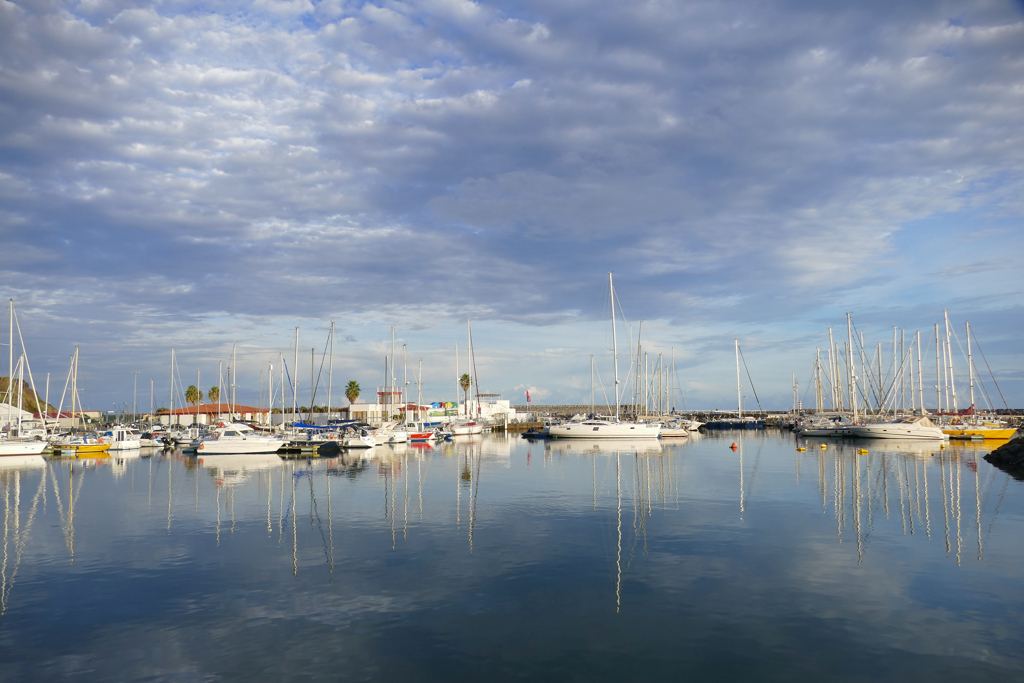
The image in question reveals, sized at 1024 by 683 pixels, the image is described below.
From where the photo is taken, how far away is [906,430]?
7244 centimetres

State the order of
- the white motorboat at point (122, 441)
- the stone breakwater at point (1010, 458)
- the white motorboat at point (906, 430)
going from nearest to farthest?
the stone breakwater at point (1010, 458), the white motorboat at point (122, 441), the white motorboat at point (906, 430)

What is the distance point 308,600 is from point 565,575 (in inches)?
271

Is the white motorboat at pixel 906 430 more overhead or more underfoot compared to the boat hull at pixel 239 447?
more underfoot

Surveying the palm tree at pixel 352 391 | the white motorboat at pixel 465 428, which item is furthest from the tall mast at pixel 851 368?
the palm tree at pixel 352 391

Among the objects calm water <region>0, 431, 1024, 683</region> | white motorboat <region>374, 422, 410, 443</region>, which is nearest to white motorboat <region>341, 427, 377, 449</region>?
white motorboat <region>374, 422, 410, 443</region>

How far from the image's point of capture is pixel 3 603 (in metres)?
15.5

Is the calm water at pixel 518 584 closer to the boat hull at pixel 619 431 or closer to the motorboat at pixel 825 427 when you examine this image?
the boat hull at pixel 619 431

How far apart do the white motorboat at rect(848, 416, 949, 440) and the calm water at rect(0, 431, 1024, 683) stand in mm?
41948

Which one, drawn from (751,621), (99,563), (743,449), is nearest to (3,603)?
(99,563)

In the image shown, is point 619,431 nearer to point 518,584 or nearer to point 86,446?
point 86,446

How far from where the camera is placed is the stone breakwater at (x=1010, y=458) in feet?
145

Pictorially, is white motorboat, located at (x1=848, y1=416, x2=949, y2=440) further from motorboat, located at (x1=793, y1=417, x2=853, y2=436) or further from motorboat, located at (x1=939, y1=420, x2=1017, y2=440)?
motorboat, located at (x1=793, y1=417, x2=853, y2=436)

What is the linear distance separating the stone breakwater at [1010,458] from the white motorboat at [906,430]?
20.6m

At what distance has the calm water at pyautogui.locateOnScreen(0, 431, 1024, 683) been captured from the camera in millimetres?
11836
